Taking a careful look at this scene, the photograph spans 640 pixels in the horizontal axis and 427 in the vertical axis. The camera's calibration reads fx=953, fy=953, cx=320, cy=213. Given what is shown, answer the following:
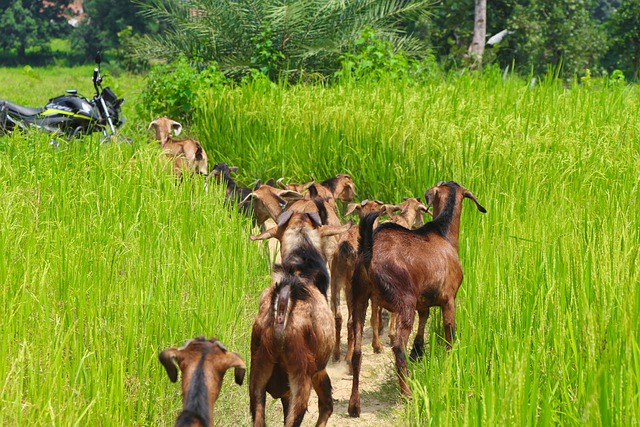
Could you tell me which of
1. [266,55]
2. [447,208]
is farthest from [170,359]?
[266,55]

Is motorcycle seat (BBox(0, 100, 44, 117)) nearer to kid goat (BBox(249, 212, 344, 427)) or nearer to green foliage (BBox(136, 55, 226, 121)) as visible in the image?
green foliage (BBox(136, 55, 226, 121))

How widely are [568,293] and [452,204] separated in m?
1.28

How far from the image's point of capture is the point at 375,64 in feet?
40.0

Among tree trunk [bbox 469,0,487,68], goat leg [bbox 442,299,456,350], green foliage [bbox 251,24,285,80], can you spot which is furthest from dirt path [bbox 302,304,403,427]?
tree trunk [bbox 469,0,487,68]

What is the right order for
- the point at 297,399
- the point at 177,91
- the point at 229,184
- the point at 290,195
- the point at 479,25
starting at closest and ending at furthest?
1. the point at 297,399
2. the point at 290,195
3. the point at 229,184
4. the point at 177,91
5. the point at 479,25

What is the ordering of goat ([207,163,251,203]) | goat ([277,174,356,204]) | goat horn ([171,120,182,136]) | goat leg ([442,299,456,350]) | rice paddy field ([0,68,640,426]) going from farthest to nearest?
goat horn ([171,120,182,136])
goat ([207,163,251,203])
goat ([277,174,356,204])
goat leg ([442,299,456,350])
rice paddy field ([0,68,640,426])

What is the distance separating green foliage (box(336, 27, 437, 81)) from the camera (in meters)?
11.6

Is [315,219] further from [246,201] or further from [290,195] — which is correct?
[246,201]

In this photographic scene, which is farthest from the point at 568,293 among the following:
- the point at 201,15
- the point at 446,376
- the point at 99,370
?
the point at 201,15

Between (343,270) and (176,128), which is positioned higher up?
(176,128)

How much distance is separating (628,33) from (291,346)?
23.3m

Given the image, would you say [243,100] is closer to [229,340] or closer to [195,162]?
[195,162]

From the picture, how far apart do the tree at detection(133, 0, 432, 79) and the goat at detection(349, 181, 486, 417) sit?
709 cm

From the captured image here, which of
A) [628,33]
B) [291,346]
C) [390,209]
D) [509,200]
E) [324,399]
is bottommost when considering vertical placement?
[324,399]
